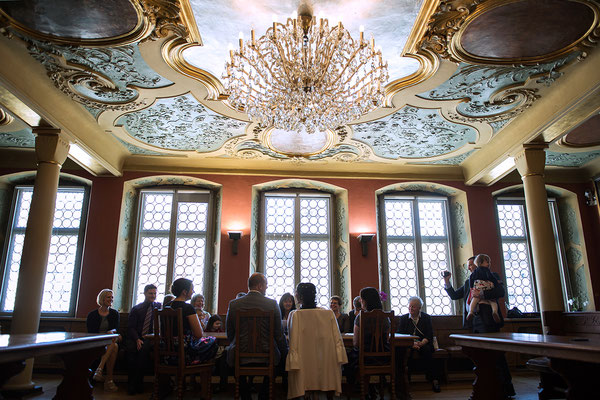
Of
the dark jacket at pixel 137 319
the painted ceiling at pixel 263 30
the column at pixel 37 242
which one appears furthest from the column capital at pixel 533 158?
the column at pixel 37 242

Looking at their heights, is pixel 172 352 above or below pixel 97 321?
below

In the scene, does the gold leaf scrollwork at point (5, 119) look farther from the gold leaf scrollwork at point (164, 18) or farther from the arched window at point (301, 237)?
the arched window at point (301, 237)

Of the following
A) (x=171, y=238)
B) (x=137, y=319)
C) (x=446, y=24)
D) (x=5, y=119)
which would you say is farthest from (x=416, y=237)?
(x=5, y=119)

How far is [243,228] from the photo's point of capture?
8664 mm

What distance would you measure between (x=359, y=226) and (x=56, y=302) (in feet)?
20.2

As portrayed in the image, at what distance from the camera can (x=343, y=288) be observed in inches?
346

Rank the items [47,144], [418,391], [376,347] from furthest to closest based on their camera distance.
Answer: [47,144] < [418,391] < [376,347]

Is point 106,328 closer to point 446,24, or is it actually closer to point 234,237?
point 234,237

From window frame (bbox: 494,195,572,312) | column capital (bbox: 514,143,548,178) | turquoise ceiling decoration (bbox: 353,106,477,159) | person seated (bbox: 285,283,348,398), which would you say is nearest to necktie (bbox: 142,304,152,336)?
person seated (bbox: 285,283,348,398)

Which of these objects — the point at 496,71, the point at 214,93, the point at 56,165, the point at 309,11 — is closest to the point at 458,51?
the point at 496,71

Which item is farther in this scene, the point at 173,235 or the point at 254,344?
the point at 173,235

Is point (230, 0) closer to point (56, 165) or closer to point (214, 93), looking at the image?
point (214, 93)

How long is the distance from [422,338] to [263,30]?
4.43 meters

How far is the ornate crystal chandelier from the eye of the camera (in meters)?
4.43
